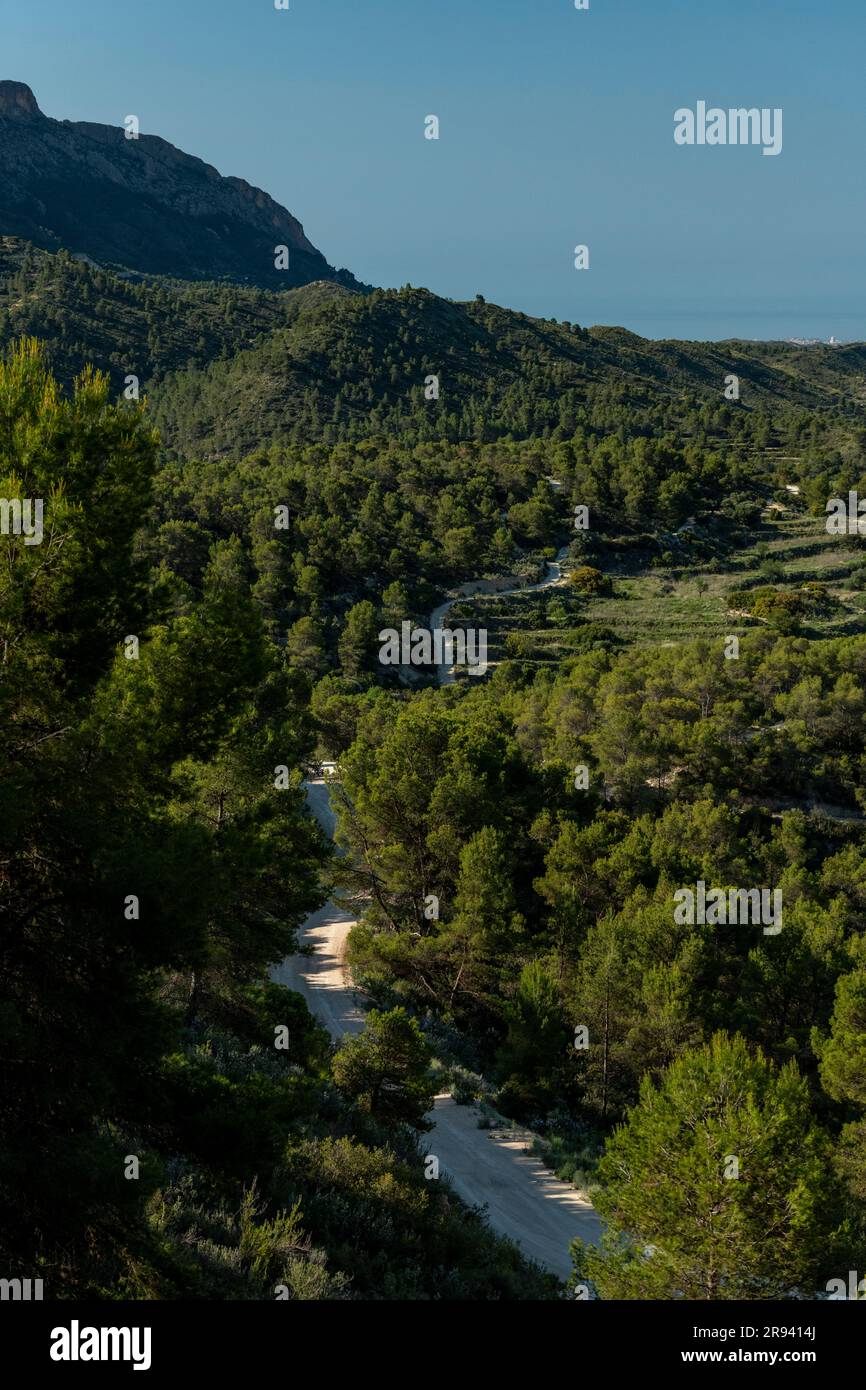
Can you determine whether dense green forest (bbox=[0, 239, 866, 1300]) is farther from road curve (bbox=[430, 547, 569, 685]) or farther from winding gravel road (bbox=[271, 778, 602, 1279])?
road curve (bbox=[430, 547, 569, 685])

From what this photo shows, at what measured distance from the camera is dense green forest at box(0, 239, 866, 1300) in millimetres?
6477

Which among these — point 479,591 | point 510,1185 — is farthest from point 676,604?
point 510,1185

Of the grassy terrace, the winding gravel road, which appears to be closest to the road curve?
the grassy terrace

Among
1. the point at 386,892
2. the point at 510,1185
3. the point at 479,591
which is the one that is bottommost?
the point at 510,1185

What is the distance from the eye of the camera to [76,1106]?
6.12m

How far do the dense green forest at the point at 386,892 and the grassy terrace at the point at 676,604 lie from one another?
0.39m

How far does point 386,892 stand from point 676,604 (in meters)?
43.2

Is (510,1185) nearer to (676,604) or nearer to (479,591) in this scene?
(479,591)

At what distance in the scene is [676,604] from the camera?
205ft

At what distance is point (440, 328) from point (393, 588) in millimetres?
101909

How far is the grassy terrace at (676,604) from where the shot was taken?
2178 inches

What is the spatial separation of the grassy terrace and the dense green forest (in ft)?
1.28
